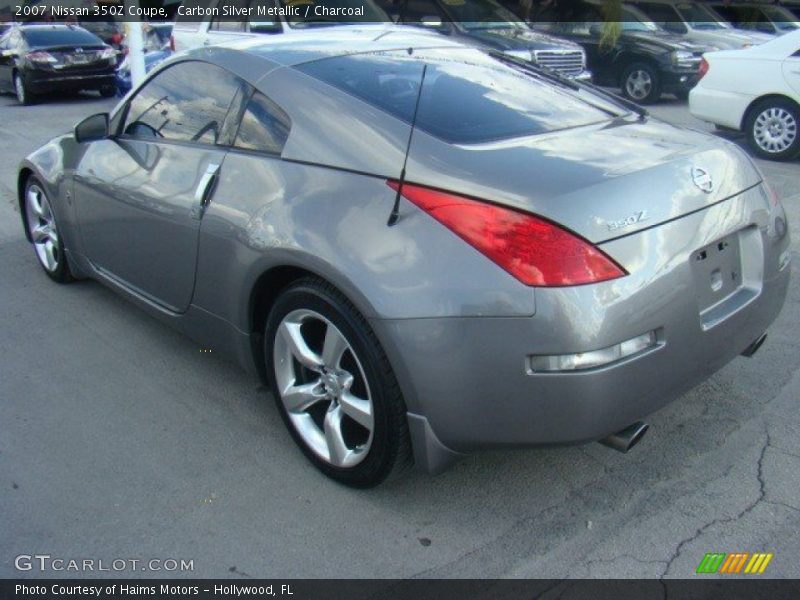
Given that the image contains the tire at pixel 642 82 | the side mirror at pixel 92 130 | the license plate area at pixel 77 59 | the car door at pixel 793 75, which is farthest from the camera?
the license plate area at pixel 77 59

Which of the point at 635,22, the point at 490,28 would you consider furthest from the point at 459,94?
the point at 635,22

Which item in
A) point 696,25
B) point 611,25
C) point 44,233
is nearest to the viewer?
point 44,233

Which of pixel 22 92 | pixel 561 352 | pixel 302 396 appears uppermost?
pixel 561 352

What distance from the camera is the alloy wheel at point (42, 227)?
5.06 meters

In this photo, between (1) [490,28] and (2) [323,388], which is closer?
(2) [323,388]

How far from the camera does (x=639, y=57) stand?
13398 millimetres

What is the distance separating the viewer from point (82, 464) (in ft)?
10.9

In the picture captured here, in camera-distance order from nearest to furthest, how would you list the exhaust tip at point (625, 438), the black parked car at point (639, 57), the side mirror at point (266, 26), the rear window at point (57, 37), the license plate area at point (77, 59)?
1. the exhaust tip at point (625, 438)
2. the side mirror at point (266, 26)
3. the black parked car at point (639, 57)
4. the license plate area at point (77, 59)
5. the rear window at point (57, 37)

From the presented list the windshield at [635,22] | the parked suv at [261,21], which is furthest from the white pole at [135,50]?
the windshield at [635,22]

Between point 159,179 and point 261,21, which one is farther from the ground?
point 159,179

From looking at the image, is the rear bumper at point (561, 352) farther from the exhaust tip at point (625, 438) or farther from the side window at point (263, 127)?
the side window at point (263, 127)

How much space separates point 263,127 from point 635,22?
12748mm

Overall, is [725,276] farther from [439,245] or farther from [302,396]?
[302,396]

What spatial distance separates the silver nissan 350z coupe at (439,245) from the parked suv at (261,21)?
7.45 meters
